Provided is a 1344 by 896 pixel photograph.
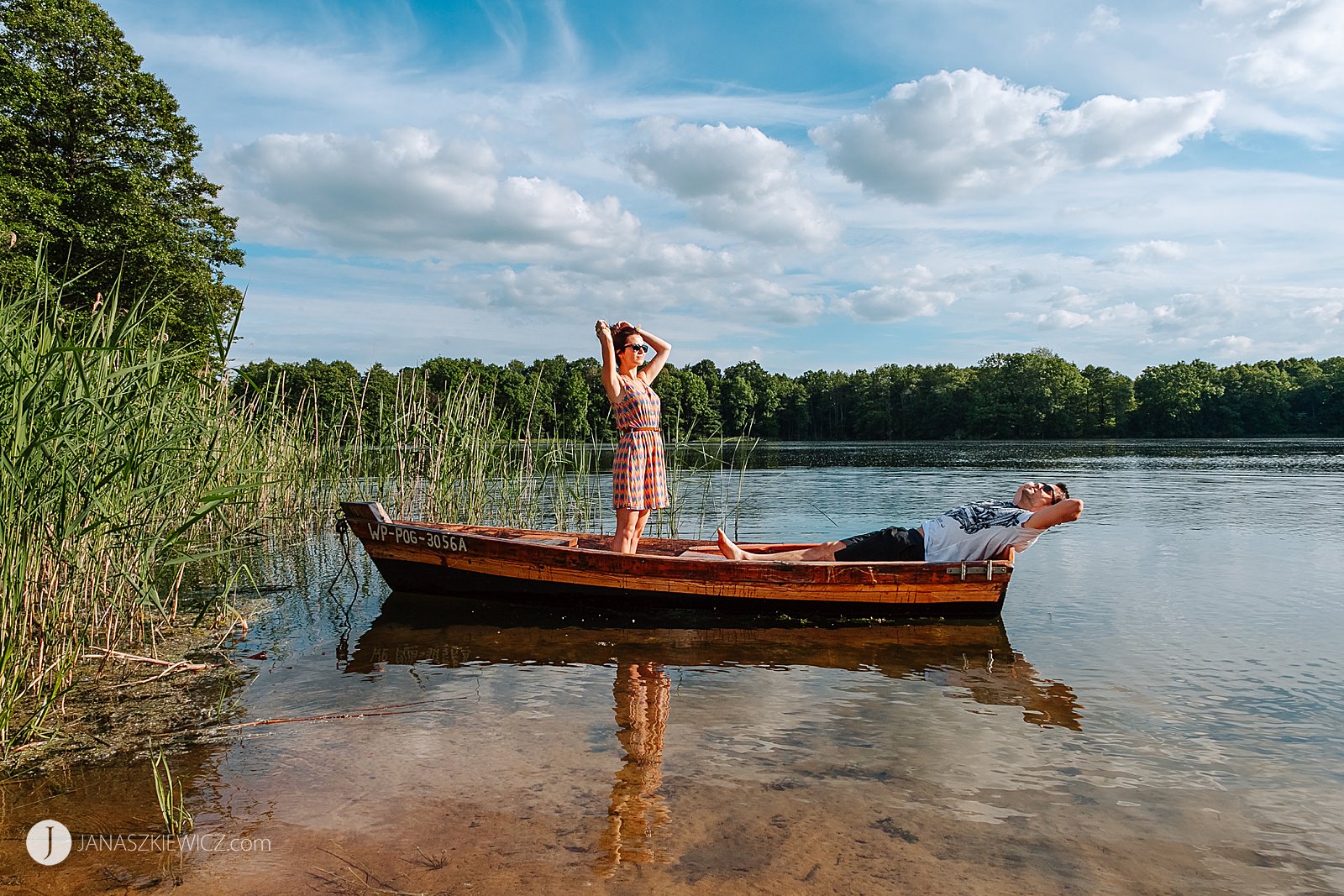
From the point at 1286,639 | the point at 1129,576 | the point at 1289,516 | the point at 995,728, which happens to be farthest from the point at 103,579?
the point at 1289,516

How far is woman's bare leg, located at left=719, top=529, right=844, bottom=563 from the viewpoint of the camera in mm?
6566

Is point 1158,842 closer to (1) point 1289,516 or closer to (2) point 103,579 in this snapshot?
(2) point 103,579

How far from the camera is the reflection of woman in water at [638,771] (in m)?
2.96

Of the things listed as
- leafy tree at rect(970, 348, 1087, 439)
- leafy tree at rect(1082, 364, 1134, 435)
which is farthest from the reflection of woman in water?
leafy tree at rect(1082, 364, 1134, 435)

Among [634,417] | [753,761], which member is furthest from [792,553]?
[753,761]

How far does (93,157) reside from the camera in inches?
830

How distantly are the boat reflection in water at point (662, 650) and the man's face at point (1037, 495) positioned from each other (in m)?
1.05

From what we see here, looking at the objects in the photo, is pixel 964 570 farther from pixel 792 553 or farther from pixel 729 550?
pixel 729 550

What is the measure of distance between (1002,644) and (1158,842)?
298 cm

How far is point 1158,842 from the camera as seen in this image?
308cm

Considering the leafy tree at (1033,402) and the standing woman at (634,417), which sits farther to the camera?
the leafy tree at (1033,402)

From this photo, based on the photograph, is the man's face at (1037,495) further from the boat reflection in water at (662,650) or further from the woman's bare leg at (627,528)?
the woman's bare leg at (627,528)

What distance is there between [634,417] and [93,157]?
72.7ft

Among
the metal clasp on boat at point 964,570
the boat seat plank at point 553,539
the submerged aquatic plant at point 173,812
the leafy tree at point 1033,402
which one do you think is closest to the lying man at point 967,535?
the metal clasp on boat at point 964,570
